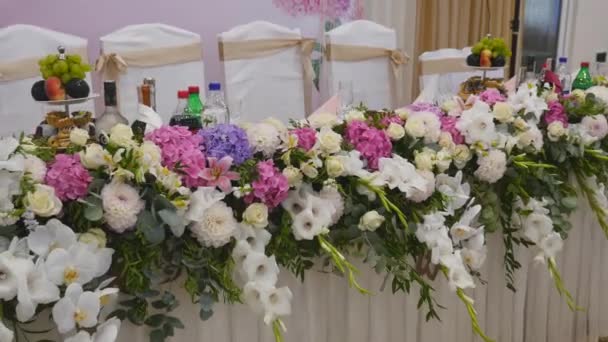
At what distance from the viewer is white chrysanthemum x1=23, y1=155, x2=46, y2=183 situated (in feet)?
3.15

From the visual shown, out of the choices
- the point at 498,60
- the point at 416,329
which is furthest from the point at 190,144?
the point at 498,60

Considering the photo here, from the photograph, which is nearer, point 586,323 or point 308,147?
point 308,147

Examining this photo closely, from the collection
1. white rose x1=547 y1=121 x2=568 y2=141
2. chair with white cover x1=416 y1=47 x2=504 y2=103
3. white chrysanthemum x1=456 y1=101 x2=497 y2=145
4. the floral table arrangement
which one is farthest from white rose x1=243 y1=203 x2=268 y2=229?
chair with white cover x1=416 y1=47 x2=504 y2=103

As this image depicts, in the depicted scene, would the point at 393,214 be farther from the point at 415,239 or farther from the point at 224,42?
the point at 224,42

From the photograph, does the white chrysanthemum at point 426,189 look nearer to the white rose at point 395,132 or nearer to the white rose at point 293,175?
the white rose at point 395,132

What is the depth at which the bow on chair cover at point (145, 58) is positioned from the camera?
2.10 metres

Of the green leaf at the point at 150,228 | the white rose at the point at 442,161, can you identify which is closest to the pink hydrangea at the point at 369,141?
Answer: the white rose at the point at 442,161

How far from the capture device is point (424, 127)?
1318 mm

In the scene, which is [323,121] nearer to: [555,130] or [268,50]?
[555,130]

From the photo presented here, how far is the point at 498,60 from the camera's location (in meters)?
2.08

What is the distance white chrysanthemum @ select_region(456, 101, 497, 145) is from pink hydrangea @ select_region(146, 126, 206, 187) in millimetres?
625

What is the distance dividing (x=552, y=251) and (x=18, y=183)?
3.93 ft

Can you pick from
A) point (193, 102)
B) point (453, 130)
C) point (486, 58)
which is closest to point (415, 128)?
point (453, 130)

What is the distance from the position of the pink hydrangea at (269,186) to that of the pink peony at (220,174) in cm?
5
